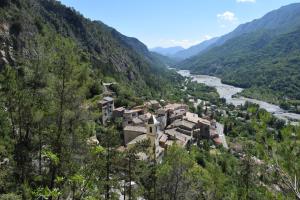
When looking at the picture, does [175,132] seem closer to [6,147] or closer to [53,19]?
[6,147]

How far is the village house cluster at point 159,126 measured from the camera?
143 ft

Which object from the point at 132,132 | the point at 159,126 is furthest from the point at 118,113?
the point at 159,126

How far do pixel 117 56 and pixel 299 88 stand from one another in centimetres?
8389

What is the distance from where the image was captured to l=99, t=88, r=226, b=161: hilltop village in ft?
143

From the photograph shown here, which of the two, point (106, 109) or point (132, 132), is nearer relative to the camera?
point (132, 132)

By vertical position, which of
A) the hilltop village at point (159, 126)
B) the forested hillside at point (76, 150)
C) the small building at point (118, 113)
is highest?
the forested hillside at point (76, 150)

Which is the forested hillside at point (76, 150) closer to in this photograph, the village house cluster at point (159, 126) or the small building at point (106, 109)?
the village house cluster at point (159, 126)

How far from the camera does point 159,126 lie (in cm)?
5734

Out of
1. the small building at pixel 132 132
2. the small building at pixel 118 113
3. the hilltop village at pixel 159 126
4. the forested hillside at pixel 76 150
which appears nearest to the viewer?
the forested hillside at pixel 76 150

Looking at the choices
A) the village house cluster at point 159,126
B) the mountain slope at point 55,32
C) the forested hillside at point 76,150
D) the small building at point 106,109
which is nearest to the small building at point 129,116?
the village house cluster at point 159,126

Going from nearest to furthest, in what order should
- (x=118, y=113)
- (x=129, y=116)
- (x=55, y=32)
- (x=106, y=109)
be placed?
(x=106, y=109)
(x=129, y=116)
(x=118, y=113)
(x=55, y=32)

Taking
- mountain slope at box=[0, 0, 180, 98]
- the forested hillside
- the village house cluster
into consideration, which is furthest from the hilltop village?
mountain slope at box=[0, 0, 180, 98]

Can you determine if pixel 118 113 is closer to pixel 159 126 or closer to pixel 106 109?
pixel 106 109

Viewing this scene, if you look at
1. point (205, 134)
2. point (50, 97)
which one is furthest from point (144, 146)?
point (205, 134)
